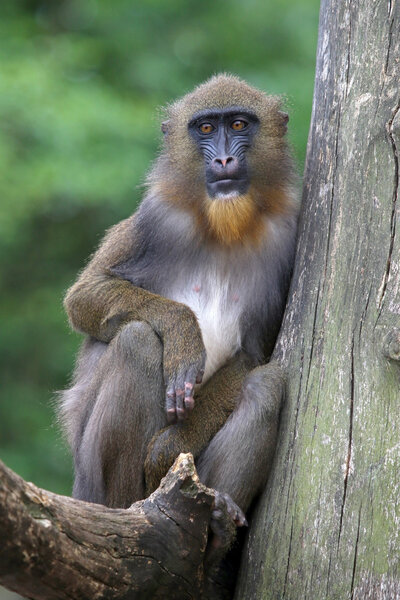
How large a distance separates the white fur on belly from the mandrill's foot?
38.1 inches

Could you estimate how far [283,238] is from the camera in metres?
5.25

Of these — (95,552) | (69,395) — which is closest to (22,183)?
(69,395)

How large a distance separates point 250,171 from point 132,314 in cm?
97

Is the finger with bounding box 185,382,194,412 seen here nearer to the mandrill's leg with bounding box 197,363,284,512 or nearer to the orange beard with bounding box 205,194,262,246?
the mandrill's leg with bounding box 197,363,284,512

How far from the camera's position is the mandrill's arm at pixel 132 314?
489 cm

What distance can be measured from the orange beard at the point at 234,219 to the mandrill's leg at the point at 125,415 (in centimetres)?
67

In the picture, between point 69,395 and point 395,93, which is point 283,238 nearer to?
point 395,93

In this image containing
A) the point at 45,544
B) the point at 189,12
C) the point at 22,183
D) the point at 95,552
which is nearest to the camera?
the point at 45,544

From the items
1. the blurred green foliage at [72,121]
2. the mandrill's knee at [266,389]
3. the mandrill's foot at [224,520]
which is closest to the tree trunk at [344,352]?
the mandrill's knee at [266,389]

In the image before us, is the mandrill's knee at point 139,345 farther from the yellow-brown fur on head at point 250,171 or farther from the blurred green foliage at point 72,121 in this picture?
the blurred green foliage at point 72,121

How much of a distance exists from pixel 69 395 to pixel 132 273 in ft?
2.65

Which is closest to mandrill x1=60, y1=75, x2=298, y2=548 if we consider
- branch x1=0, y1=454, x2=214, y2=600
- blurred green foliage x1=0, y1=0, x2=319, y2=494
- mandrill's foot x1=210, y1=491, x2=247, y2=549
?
mandrill's foot x1=210, y1=491, x2=247, y2=549

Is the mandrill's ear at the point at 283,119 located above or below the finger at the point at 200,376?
above

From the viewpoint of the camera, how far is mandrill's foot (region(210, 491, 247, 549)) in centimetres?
437
